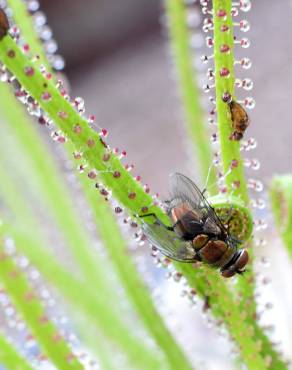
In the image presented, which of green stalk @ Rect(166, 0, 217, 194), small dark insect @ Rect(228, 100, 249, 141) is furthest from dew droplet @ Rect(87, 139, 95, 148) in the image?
green stalk @ Rect(166, 0, 217, 194)

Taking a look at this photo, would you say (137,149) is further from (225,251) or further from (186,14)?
(225,251)

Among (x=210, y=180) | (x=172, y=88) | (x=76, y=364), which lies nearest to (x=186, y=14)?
(x=210, y=180)

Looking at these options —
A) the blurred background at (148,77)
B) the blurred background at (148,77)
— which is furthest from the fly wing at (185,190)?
the blurred background at (148,77)

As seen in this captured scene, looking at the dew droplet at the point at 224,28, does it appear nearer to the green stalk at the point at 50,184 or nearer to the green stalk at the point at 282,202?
the green stalk at the point at 282,202

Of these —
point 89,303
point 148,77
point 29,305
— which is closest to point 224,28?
point 29,305

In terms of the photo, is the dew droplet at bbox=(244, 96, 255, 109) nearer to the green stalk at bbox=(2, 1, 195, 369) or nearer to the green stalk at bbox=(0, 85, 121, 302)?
the green stalk at bbox=(2, 1, 195, 369)

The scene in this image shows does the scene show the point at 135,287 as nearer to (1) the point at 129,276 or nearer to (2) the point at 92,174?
(1) the point at 129,276
